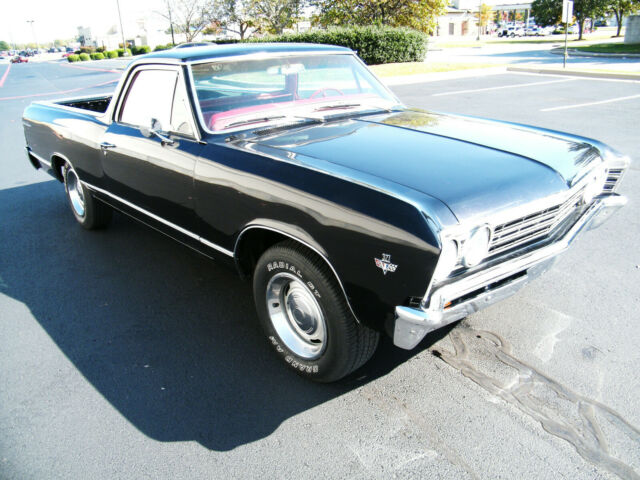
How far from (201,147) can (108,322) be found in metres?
1.37

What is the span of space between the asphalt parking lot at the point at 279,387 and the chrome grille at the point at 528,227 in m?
0.76

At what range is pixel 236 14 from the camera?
40.9 m

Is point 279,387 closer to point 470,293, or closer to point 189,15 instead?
point 470,293

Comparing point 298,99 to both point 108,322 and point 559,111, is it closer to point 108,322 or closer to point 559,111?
point 108,322

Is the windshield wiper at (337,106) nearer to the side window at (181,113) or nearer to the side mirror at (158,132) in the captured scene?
the side window at (181,113)

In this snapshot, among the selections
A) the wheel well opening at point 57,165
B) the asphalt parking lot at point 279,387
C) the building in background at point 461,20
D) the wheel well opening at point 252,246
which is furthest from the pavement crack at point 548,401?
the building in background at point 461,20

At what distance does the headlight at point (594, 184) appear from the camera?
300cm

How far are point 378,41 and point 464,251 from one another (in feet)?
66.6

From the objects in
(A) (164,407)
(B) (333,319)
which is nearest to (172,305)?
(A) (164,407)

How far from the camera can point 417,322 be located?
2.14m

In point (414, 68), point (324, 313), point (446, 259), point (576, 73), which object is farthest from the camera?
point (414, 68)

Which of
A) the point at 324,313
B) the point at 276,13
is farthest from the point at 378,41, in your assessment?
the point at 324,313

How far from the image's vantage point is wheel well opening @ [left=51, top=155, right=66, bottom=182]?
5.16m

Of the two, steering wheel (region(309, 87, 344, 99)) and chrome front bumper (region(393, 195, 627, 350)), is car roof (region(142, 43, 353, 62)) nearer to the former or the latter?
steering wheel (region(309, 87, 344, 99))
